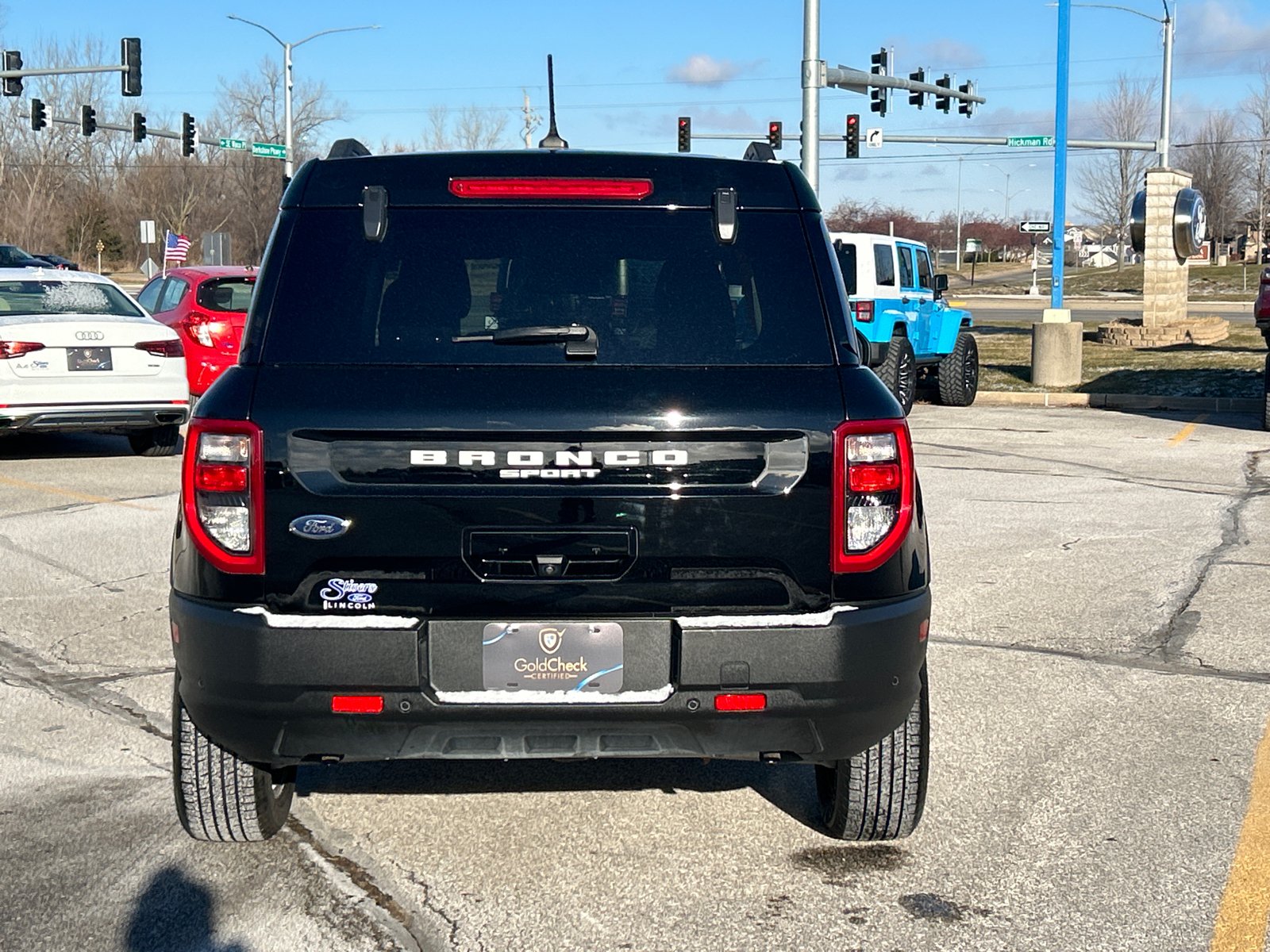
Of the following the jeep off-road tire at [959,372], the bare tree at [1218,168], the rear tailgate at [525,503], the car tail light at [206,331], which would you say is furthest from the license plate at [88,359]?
the bare tree at [1218,168]

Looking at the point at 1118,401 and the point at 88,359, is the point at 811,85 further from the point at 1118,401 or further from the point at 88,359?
the point at 88,359

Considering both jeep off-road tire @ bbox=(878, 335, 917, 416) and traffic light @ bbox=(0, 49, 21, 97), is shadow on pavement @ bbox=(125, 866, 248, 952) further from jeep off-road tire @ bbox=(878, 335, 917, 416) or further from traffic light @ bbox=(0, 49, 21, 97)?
traffic light @ bbox=(0, 49, 21, 97)

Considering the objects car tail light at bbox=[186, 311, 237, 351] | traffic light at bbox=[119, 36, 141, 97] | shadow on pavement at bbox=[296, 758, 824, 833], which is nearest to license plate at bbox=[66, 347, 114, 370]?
car tail light at bbox=[186, 311, 237, 351]

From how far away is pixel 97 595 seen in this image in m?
7.56

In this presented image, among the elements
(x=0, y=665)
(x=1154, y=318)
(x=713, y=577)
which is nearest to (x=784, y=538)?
(x=713, y=577)

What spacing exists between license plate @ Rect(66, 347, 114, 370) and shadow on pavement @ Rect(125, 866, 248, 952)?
29.7 feet

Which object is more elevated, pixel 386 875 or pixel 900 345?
pixel 900 345

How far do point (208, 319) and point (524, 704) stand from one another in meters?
12.6

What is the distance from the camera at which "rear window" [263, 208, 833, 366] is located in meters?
3.67

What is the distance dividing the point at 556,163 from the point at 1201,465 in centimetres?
1040

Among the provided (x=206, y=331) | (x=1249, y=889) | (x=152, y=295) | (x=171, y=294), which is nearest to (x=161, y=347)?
(x=206, y=331)

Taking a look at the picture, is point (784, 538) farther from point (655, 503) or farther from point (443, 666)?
point (443, 666)

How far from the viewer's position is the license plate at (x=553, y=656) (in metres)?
3.49

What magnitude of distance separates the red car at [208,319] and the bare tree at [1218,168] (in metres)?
78.1
